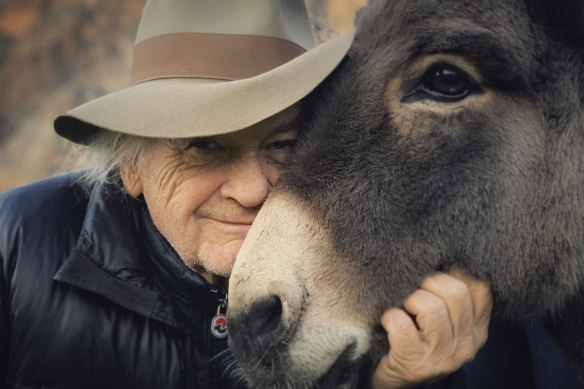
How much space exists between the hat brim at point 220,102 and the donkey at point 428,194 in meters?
0.19

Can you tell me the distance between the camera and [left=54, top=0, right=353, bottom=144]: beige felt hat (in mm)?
1582

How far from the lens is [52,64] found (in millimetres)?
4375

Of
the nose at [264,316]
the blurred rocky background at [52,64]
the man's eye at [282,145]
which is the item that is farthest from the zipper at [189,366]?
the blurred rocky background at [52,64]

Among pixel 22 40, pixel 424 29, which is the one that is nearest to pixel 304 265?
pixel 424 29

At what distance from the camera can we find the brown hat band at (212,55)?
183 centimetres

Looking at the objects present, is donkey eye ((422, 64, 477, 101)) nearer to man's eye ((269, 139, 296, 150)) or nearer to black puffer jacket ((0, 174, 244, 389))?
man's eye ((269, 139, 296, 150))

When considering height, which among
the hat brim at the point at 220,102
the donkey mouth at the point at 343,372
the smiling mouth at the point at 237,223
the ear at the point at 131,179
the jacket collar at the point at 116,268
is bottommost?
the donkey mouth at the point at 343,372

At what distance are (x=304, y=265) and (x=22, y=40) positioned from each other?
388 centimetres

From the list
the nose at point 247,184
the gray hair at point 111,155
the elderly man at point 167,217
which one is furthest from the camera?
the gray hair at point 111,155

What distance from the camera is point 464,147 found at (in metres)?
1.48

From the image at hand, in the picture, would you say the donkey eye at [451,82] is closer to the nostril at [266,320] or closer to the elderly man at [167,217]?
the elderly man at [167,217]

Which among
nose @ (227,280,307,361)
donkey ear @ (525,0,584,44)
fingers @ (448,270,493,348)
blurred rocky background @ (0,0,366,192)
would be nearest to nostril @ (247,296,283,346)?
nose @ (227,280,307,361)

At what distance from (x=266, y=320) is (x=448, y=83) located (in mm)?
919

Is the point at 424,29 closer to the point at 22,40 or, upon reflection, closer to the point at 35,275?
the point at 35,275
